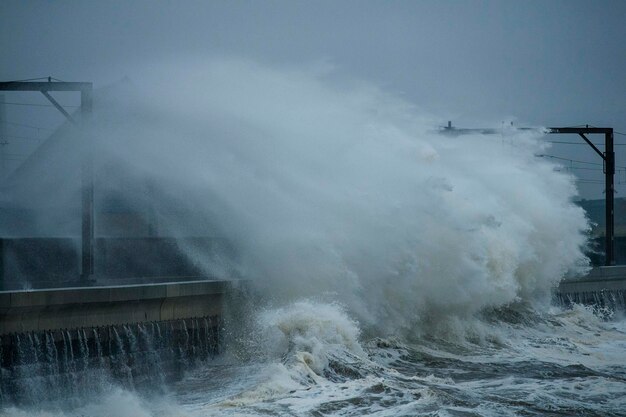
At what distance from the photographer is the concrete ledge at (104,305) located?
39.1 feet

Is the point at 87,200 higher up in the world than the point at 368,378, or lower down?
higher up

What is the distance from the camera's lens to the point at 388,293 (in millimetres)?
18422

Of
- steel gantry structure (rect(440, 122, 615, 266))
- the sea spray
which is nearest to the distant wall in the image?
the sea spray

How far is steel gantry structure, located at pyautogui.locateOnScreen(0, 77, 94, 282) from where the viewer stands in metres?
15.4

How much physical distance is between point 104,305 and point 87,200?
10.1 feet

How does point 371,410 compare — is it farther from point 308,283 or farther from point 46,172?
point 46,172

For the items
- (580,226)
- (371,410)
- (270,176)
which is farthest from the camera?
(580,226)

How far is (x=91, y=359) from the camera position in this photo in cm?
1260

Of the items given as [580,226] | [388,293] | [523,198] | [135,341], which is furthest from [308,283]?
[580,226]

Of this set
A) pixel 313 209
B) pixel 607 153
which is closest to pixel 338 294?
pixel 313 209

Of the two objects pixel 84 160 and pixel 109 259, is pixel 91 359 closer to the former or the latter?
pixel 84 160

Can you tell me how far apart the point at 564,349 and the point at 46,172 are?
14.7 meters

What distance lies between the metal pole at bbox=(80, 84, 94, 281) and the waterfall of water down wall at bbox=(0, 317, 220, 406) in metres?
2.03

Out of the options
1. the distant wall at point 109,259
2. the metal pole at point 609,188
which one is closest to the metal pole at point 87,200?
the distant wall at point 109,259
